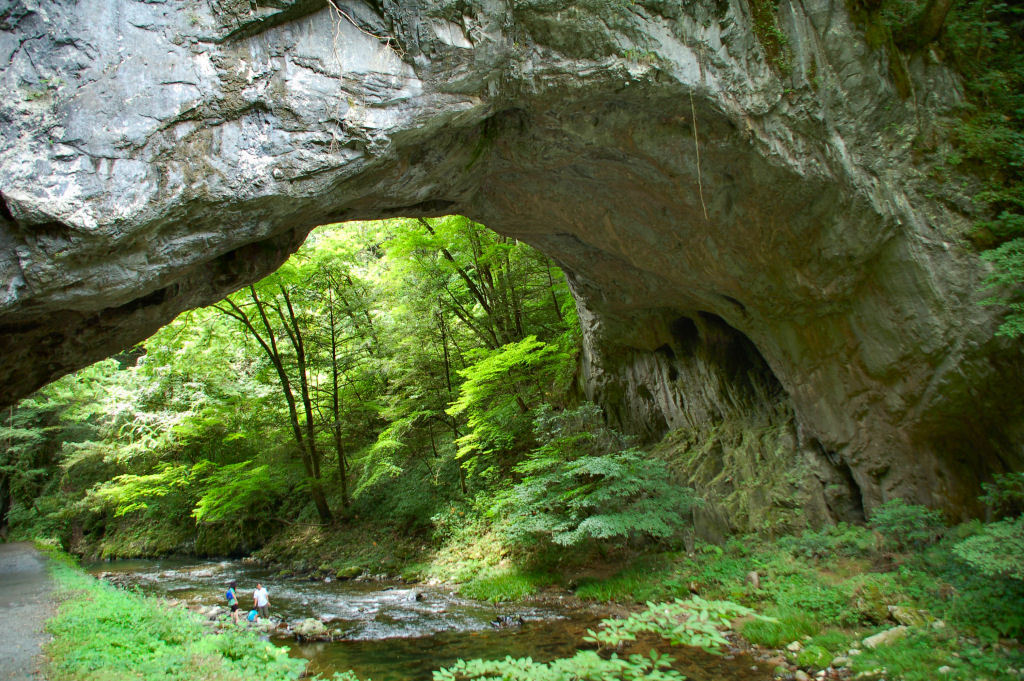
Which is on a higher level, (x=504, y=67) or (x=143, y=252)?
(x=504, y=67)

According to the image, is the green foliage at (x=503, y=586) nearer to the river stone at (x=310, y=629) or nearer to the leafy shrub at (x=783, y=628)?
the river stone at (x=310, y=629)

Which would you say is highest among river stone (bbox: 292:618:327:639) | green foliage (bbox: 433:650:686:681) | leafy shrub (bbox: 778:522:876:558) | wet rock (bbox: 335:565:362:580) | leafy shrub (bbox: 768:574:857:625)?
green foliage (bbox: 433:650:686:681)

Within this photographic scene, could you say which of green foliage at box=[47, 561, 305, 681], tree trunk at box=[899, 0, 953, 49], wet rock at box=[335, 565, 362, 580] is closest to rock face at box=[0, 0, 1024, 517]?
tree trunk at box=[899, 0, 953, 49]

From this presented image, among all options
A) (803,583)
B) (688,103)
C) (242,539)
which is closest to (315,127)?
(688,103)

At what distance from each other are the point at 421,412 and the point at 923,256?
10.4 m

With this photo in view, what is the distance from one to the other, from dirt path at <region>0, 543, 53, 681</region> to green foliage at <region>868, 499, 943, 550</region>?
9085mm

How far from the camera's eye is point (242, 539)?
17469 mm

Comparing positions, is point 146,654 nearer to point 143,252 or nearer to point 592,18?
point 143,252

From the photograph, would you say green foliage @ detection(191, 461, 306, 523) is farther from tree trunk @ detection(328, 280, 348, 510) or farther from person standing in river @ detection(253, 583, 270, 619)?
person standing in river @ detection(253, 583, 270, 619)

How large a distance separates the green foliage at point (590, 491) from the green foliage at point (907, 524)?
263cm

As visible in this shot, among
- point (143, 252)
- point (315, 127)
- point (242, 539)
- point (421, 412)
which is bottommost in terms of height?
point (242, 539)

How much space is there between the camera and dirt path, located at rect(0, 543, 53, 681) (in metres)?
5.31

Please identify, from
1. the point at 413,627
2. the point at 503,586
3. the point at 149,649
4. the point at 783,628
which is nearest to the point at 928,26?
the point at 783,628

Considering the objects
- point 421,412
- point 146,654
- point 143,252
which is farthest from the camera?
point 421,412
